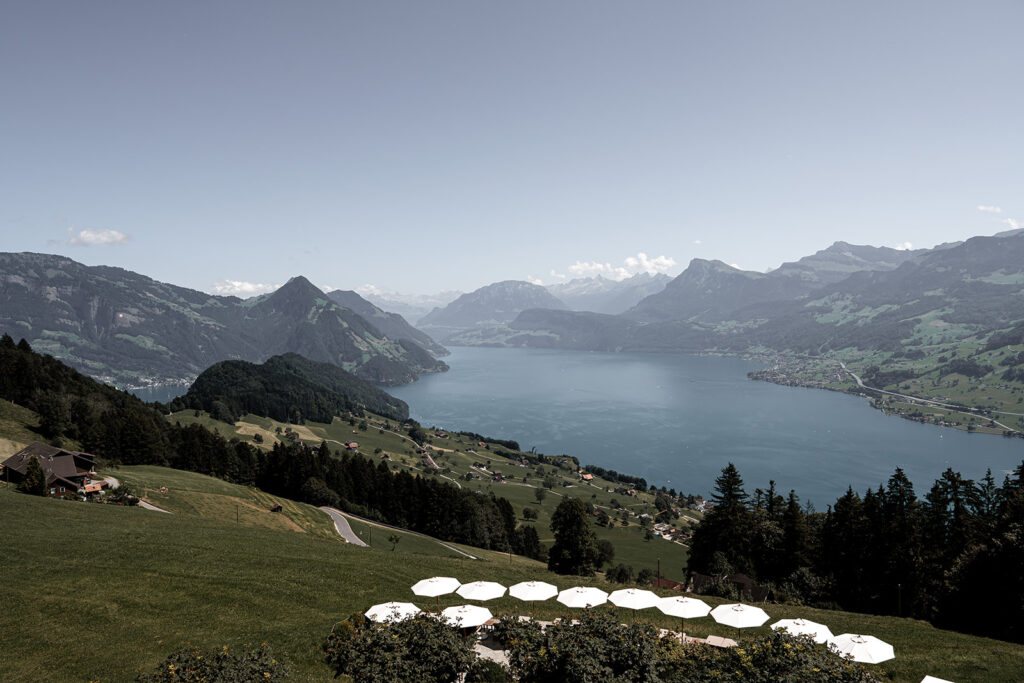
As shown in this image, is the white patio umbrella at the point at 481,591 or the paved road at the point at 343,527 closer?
the white patio umbrella at the point at 481,591

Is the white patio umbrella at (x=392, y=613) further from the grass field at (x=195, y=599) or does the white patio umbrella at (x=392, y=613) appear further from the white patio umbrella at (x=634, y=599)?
the white patio umbrella at (x=634, y=599)

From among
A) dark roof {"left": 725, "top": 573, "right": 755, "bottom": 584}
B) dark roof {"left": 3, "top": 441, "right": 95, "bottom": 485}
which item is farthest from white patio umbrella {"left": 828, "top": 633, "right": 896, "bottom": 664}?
dark roof {"left": 3, "top": 441, "right": 95, "bottom": 485}

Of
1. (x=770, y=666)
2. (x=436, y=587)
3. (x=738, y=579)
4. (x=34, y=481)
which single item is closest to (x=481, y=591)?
(x=436, y=587)

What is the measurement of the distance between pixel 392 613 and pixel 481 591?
577 cm

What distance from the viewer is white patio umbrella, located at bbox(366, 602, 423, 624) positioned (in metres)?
24.4

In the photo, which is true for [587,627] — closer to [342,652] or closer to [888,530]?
[342,652]

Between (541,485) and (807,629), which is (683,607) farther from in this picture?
(541,485)

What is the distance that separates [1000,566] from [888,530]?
2700cm

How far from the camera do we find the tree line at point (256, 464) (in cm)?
7938

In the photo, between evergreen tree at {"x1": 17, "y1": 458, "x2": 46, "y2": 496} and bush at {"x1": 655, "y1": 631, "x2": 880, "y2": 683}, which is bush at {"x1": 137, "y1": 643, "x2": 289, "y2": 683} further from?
evergreen tree at {"x1": 17, "y1": 458, "x2": 46, "y2": 496}

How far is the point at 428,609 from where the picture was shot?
27.4 meters

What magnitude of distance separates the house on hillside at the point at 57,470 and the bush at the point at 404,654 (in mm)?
51639

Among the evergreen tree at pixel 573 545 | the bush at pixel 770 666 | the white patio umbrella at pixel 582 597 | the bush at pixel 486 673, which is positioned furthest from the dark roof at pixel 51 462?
the bush at pixel 770 666

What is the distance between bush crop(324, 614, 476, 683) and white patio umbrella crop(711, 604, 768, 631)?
44.6ft
